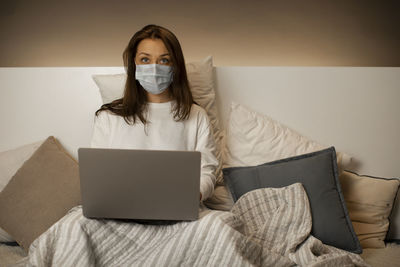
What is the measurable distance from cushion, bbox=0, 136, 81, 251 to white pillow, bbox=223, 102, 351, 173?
729mm

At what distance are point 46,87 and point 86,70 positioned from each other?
21 centimetres

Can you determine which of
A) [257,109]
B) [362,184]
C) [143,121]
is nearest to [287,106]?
[257,109]

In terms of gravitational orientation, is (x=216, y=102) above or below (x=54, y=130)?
above

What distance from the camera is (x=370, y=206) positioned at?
1785 millimetres

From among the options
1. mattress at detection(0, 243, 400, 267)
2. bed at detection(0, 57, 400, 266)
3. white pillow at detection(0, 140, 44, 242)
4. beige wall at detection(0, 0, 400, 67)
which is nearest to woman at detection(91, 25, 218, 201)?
bed at detection(0, 57, 400, 266)

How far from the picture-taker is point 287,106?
1951 millimetres

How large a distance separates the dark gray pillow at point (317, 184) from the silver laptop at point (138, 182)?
550 millimetres

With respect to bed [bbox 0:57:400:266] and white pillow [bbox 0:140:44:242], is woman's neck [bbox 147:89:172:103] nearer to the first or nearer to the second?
bed [bbox 0:57:400:266]

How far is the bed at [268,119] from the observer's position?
1777 millimetres

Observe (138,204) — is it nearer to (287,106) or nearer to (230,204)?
(230,204)

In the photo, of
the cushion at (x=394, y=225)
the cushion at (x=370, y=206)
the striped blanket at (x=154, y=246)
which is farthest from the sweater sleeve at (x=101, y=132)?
the cushion at (x=394, y=225)

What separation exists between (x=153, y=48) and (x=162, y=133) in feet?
1.19

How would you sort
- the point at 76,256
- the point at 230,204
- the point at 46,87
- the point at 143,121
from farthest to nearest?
the point at 46,87 < the point at 230,204 < the point at 143,121 < the point at 76,256

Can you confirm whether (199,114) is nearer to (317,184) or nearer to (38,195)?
(317,184)
